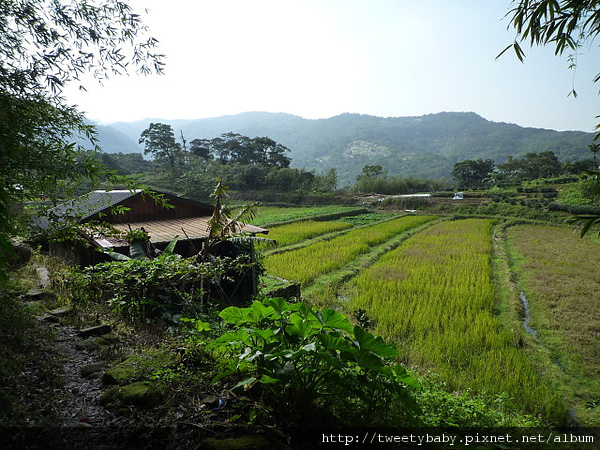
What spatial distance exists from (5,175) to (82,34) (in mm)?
1816

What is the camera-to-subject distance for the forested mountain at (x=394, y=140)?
285 ft

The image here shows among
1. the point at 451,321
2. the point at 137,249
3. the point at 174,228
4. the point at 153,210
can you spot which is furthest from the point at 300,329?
the point at 153,210

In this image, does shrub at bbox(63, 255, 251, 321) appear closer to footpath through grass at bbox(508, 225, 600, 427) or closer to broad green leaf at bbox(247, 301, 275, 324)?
broad green leaf at bbox(247, 301, 275, 324)

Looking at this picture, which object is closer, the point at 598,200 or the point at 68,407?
the point at 68,407

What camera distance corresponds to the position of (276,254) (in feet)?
39.0

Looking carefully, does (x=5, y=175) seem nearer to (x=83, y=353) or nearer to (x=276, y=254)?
(x=83, y=353)

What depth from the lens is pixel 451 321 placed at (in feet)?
20.2

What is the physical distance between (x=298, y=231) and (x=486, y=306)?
10.1 metres

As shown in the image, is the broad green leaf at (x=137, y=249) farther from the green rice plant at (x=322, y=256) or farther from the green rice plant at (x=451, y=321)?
the green rice plant at (x=322, y=256)

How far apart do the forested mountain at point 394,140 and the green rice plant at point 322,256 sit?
68.3 m

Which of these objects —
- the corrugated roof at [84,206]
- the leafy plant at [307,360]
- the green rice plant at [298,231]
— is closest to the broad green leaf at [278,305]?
the leafy plant at [307,360]

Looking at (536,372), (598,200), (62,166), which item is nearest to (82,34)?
(62,166)

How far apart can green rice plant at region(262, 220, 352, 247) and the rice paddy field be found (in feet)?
0.85

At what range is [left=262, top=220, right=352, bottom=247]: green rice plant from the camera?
14.3m
